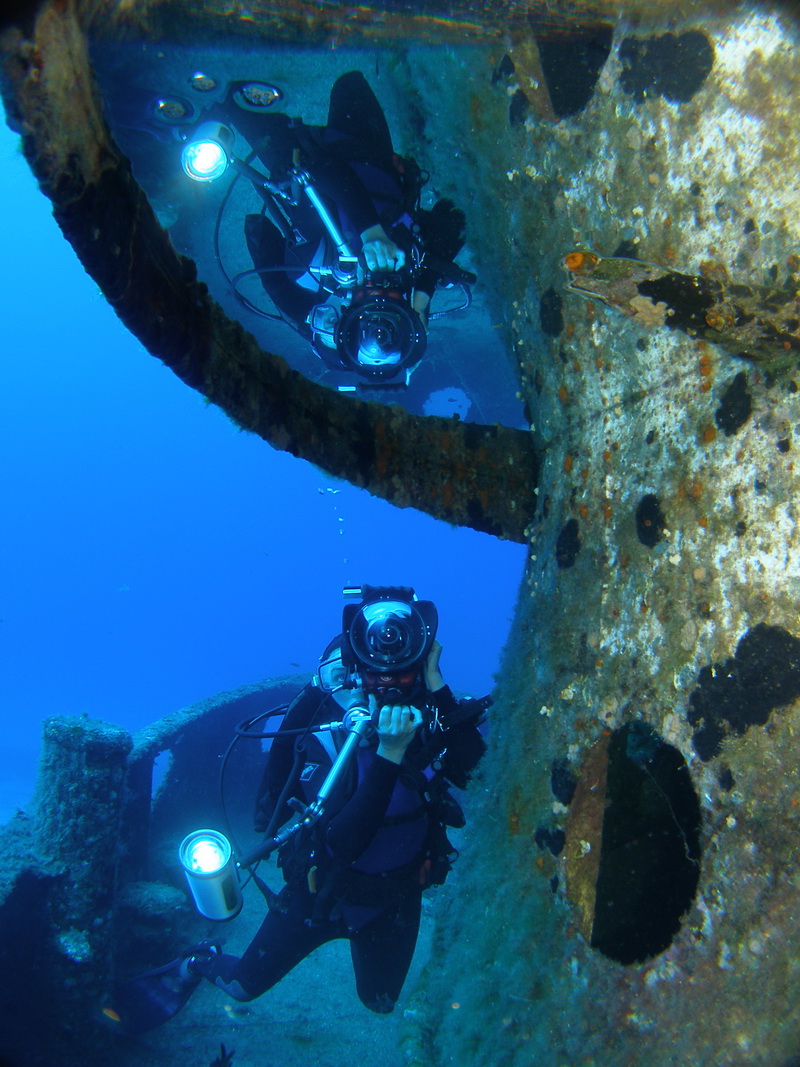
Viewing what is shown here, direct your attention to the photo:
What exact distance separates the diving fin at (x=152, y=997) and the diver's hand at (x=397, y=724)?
3929mm

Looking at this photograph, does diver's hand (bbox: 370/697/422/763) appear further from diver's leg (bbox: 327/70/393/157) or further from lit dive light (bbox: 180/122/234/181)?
lit dive light (bbox: 180/122/234/181)

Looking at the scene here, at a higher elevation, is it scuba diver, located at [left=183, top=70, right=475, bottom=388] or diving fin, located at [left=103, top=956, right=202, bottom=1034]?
scuba diver, located at [left=183, top=70, right=475, bottom=388]

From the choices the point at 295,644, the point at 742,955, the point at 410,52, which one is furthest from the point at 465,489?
the point at 295,644

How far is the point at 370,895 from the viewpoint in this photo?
402 centimetres

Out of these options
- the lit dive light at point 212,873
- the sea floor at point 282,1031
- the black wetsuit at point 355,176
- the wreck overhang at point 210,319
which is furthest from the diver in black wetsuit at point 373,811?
the black wetsuit at point 355,176

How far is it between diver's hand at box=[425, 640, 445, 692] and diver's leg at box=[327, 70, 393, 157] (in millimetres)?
3686

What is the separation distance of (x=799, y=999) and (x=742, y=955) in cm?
13

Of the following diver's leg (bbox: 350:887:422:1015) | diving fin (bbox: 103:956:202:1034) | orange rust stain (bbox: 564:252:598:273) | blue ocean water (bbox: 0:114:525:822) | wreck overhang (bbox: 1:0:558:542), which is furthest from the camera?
blue ocean water (bbox: 0:114:525:822)

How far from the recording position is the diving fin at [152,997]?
4.98 meters

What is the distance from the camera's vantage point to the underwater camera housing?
11.1 ft

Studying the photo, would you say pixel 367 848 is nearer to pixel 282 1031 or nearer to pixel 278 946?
pixel 278 946

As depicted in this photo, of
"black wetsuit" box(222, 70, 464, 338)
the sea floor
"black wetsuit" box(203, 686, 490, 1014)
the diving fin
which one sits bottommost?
the sea floor

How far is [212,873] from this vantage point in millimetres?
3701

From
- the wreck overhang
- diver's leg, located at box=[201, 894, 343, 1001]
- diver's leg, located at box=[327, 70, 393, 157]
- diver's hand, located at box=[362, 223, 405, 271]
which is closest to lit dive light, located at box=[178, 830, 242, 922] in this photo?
diver's leg, located at box=[201, 894, 343, 1001]
